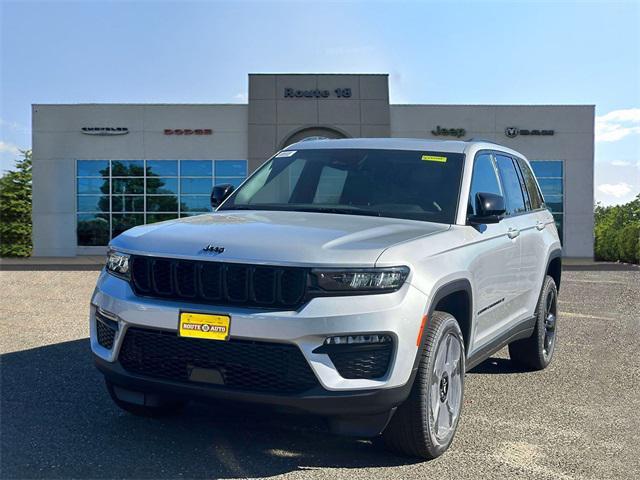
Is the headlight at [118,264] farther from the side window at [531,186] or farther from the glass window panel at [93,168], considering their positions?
the glass window panel at [93,168]

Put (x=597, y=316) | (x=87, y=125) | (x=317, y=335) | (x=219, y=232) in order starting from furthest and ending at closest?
(x=87, y=125) < (x=597, y=316) < (x=219, y=232) < (x=317, y=335)

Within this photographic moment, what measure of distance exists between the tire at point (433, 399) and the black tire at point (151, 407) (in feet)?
4.76

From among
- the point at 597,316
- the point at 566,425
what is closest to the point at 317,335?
the point at 566,425

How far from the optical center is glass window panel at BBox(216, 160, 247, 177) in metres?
29.7

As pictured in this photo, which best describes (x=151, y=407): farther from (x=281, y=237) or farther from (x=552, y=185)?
(x=552, y=185)

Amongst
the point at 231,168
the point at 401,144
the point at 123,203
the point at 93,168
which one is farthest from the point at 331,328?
the point at 93,168

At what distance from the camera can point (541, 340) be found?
6547 millimetres

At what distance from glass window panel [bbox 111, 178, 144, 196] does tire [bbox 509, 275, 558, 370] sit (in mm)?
24904

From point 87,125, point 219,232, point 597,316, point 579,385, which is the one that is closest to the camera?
point 219,232

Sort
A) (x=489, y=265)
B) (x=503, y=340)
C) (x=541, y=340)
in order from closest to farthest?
(x=489, y=265) → (x=503, y=340) → (x=541, y=340)

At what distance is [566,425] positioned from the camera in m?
4.95

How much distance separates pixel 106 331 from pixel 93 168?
27.3 meters

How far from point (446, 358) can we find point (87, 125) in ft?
91.9

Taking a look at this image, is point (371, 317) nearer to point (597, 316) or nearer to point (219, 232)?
point (219, 232)
